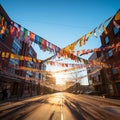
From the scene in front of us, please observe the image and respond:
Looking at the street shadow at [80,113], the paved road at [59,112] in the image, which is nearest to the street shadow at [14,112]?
the paved road at [59,112]

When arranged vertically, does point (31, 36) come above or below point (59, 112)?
above

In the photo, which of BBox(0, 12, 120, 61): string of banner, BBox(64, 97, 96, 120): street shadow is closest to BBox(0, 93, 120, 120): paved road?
BBox(64, 97, 96, 120): street shadow

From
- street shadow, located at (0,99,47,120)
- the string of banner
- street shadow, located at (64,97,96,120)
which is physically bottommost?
street shadow, located at (64,97,96,120)

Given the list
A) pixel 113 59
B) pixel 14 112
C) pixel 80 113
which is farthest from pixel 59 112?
pixel 113 59

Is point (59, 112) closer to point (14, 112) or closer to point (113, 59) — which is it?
point (14, 112)

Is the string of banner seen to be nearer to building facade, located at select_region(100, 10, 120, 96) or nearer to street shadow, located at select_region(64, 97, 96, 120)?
street shadow, located at select_region(64, 97, 96, 120)

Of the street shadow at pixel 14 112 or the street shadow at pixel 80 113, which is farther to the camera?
the street shadow at pixel 80 113

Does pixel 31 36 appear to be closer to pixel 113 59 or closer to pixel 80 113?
pixel 80 113

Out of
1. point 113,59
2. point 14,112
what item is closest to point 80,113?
point 14,112

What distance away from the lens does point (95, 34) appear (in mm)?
8133

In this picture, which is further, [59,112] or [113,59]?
[113,59]

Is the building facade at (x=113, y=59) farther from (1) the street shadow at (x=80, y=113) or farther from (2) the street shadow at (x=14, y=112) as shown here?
(2) the street shadow at (x=14, y=112)

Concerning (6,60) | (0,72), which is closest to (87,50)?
(0,72)

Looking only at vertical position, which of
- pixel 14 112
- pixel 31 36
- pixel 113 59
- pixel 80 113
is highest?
pixel 113 59
